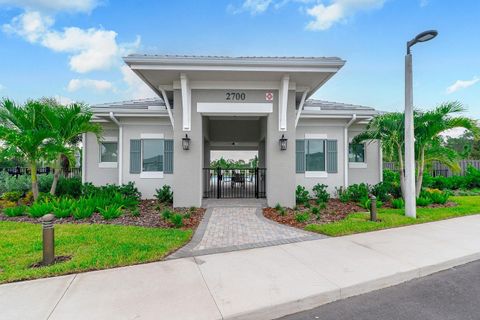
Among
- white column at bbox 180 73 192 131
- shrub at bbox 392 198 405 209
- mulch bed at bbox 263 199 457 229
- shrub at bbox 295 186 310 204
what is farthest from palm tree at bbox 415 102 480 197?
white column at bbox 180 73 192 131

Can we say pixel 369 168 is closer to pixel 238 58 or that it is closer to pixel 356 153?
pixel 356 153

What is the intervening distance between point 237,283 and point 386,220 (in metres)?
5.41

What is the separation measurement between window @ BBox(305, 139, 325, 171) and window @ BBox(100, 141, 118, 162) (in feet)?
29.3

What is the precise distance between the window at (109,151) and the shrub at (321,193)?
9.23m

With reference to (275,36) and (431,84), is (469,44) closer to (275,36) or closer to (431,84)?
(431,84)

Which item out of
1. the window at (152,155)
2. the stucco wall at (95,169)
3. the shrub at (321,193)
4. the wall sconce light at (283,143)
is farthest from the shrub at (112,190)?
the shrub at (321,193)

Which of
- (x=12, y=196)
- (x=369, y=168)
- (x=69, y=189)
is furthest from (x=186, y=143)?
(x=369, y=168)

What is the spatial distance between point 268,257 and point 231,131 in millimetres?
9804

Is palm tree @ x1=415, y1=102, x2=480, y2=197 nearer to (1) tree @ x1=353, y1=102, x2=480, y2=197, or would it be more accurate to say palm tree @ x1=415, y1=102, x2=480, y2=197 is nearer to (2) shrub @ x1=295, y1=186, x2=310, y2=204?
(1) tree @ x1=353, y1=102, x2=480, y2=197

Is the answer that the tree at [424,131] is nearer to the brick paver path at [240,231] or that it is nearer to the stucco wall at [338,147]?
the stucco wall at [338,147]

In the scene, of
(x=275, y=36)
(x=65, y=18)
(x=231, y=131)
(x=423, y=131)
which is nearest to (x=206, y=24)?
(x=275, y=36)

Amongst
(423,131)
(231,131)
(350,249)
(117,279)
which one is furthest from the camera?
(231,131)

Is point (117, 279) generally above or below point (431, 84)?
below

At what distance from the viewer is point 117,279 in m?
3.60
